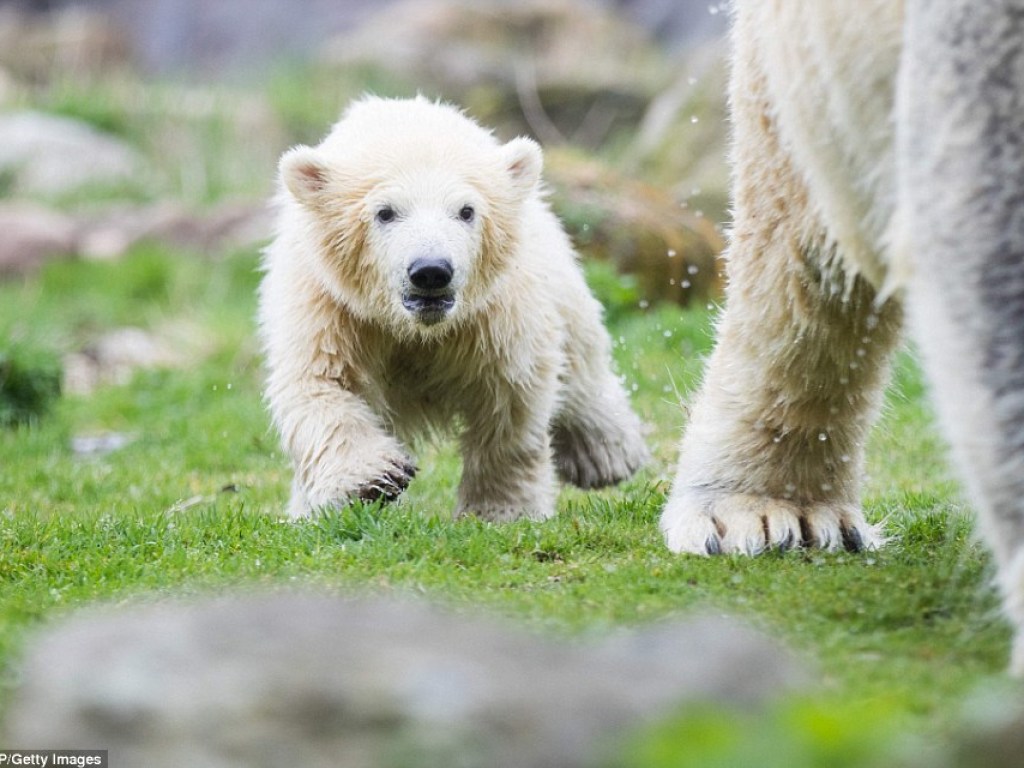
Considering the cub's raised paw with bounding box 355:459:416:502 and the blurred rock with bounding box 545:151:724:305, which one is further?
the blurred rock with bounding box 545:151:724:305

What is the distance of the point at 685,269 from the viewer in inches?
365

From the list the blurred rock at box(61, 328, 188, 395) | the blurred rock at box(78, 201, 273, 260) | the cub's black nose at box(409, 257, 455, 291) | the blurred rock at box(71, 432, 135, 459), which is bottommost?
the cub's black nose at box(409, 257, 455, 291)

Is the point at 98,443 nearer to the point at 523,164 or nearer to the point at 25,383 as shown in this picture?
the point at 25,383

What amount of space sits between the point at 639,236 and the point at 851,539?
4967 mm

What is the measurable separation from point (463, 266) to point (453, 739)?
11.4 feet

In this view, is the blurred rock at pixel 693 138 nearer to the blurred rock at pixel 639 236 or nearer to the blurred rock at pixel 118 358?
the blurred rock at pixel 639 236

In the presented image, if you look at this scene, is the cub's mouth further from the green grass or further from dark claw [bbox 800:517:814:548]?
dark claw [bbox 800:517:814:548]

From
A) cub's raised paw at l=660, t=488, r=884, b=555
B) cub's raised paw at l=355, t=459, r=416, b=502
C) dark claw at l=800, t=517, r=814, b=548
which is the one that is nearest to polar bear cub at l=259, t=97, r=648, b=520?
cub's raised paw at l=355, t=459, r=416, b=502

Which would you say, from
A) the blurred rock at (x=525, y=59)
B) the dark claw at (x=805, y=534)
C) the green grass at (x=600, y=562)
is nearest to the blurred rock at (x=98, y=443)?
the green grass at (x=600, y=562)

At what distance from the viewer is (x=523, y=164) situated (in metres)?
5.53

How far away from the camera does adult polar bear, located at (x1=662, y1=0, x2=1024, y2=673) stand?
9.02ft

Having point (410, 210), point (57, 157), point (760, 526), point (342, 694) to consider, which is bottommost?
point (342, 694)

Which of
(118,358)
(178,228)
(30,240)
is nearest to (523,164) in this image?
(118,358)

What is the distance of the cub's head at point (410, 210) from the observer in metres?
5.10
